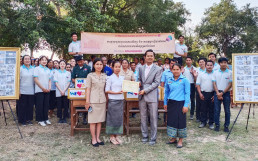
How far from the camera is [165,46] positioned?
648 cm

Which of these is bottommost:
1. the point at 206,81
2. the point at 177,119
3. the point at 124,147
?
the point at 124,147

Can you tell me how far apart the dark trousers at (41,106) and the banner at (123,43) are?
5.84 ft

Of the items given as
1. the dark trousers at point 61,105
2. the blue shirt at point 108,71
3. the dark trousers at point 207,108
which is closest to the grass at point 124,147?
the dark trousers at point 207,108

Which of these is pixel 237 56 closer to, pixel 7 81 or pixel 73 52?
pixel 73 52

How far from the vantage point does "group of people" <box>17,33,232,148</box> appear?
13.8 feet

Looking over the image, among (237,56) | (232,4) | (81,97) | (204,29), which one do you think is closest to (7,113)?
(81,97)

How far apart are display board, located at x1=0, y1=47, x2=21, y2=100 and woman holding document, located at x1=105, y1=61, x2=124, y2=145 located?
86.9 inches

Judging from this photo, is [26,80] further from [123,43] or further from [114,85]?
[123,43]

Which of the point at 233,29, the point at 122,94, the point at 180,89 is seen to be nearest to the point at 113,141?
the point at 122,94

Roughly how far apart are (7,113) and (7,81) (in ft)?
9.84

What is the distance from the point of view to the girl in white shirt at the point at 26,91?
18.0 ft

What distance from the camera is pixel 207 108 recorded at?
566 cm

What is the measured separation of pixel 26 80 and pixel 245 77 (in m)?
5.37

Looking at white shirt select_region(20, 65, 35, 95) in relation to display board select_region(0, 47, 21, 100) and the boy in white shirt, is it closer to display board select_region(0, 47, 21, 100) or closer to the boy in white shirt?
display board select_region(0, 47, 21, 100)
